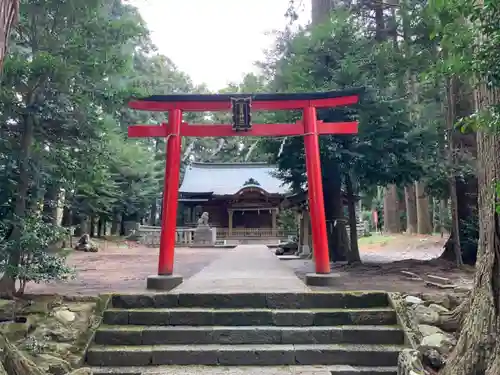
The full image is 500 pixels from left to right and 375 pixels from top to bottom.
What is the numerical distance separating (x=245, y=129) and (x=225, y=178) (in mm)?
23082

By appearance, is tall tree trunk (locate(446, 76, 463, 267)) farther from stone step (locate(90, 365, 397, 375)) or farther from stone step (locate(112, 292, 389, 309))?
stone step (locate(90, 365, 397, 375))

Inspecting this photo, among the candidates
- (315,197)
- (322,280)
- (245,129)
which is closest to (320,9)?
(245,129)

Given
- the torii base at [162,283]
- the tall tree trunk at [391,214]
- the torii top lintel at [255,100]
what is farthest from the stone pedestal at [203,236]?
the torii base at [162,283]

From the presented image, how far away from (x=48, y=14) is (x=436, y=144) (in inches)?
292

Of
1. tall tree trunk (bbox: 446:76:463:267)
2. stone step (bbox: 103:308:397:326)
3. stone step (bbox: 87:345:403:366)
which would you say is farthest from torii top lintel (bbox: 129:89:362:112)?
stone step (bbox: 87:345:403:366)

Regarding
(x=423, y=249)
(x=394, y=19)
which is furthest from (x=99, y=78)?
(x=423, y=249)

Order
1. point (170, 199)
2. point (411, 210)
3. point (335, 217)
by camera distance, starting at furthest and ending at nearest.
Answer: point (411, 210), point (335, 217), point (170, 199)

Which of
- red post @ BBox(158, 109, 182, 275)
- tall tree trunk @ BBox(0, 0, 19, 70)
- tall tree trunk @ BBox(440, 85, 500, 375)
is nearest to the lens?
tall tree trunk @ BBox(0, 0, 19, 70)

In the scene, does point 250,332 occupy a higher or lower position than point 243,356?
higher

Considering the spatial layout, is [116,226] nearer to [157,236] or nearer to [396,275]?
[157,236]

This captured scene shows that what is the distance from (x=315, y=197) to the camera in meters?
6.54

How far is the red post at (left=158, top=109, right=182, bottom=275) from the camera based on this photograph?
630 centimetres

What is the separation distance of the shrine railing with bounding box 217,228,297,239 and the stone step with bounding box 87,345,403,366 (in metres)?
20.8

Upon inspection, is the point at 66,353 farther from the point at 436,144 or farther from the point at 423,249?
the point at 423,249
